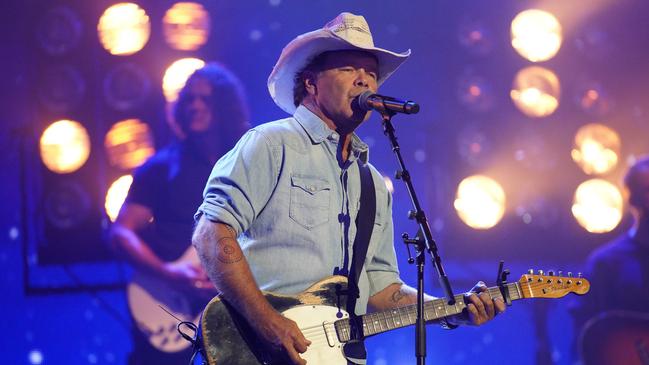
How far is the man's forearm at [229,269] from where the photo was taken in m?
2.96

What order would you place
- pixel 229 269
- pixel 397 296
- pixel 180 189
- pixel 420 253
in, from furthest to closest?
pixel 180 189, pixel 397 296, pixel 229 269, pixel 420 253

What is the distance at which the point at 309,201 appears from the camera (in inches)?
134

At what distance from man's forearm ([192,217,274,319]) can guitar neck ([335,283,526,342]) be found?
0.46 meters

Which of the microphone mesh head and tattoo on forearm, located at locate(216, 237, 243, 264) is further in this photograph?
the microphone mesh head

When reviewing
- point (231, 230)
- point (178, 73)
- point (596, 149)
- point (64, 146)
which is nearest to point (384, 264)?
point (231, 230)

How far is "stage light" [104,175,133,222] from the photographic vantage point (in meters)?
5.68

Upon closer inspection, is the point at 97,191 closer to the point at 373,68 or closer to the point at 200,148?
the point at 200,148

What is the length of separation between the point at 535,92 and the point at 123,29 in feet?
12.3

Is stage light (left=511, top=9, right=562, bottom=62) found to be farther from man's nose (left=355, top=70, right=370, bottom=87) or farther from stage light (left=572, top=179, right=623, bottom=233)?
man's nose (left=355, top=70, right=370, bottom=87)

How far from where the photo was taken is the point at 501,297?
344 cm

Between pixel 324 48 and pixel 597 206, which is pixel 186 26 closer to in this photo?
pixel 324 48

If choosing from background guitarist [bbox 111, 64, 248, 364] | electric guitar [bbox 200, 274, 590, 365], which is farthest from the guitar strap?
background guitarist [bbox 111, 64, 248, 364]

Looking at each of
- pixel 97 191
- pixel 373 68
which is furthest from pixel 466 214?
pixel 97 191

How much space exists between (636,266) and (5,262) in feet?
17.9
